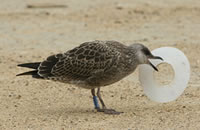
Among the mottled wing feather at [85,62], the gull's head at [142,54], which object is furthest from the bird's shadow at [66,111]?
the gull's head at [142,54]

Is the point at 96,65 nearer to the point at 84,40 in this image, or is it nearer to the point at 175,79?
the point at 175,79

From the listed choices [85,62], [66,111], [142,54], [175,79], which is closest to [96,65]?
[85,62]

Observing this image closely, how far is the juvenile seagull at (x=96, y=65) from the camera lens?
8.41 m

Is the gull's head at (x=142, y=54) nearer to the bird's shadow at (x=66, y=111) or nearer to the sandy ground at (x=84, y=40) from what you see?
the sandy ground at (x=84, y=40)

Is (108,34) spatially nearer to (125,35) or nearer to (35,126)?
(125,35)

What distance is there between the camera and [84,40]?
551 inches

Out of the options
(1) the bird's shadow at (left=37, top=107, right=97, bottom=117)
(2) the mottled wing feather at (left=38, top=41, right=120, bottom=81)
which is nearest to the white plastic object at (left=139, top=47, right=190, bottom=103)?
(2) the mottled wing feather at (left=38, top=41, right=120, bottom=81)

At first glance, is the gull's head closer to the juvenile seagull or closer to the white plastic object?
the juvenile seagull

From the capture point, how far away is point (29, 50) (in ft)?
42.2

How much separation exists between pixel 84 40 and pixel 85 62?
18.0ft

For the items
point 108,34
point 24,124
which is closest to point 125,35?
point 108,34

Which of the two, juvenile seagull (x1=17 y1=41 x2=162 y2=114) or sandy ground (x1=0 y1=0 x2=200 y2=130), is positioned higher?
juvenile seagull (x1=17 y1=41 x2=162 y2=114)

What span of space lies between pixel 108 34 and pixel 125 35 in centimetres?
43

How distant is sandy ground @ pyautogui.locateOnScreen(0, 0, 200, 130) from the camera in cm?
815
